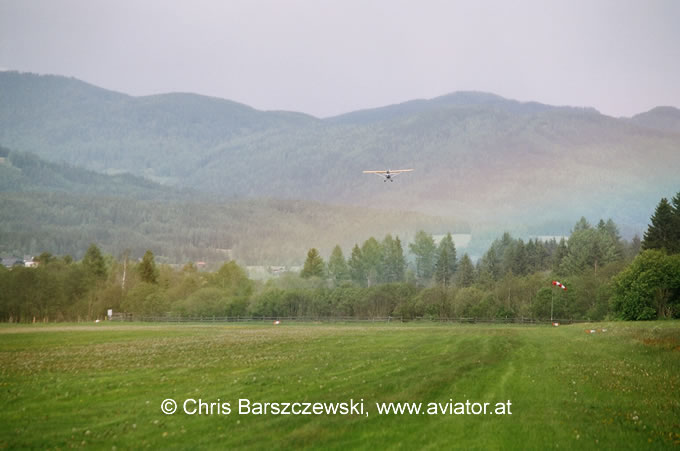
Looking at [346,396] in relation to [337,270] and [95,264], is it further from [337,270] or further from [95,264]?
[337,270]

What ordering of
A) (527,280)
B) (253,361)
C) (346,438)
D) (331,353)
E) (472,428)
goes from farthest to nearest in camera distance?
(527,280) → (331,353) → (253,361) → (472,428) → (346,438)

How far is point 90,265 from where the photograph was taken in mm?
156625

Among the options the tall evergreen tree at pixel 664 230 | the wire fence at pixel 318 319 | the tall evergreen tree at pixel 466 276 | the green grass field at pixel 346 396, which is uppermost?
the tall evergreen tree at pixel 664 230

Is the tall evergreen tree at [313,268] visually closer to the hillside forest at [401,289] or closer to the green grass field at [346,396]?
the hillside forest at [401,289]

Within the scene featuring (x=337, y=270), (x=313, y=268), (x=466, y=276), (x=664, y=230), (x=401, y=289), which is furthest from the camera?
(x=337, y=270)

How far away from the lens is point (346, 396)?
23.8 meters

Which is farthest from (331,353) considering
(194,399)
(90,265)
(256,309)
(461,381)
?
(90,265)

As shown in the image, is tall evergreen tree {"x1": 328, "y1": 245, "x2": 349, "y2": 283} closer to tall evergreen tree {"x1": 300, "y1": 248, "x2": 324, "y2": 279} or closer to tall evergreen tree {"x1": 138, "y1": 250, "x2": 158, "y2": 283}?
tall evergreen tree {"x1": 300, "y1": 248, "x2": 324, "y2": 279}

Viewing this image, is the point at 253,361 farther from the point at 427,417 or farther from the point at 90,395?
the point at 427,417

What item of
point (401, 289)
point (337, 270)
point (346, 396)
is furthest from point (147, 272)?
point (346, 396)

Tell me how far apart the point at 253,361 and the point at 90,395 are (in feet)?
41.4

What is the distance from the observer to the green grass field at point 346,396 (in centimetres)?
1805

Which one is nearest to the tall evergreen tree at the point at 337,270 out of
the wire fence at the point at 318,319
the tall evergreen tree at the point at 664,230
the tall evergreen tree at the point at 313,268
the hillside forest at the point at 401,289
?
the hillside forest at the point at 401,289

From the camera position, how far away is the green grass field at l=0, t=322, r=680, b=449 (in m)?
18.0
